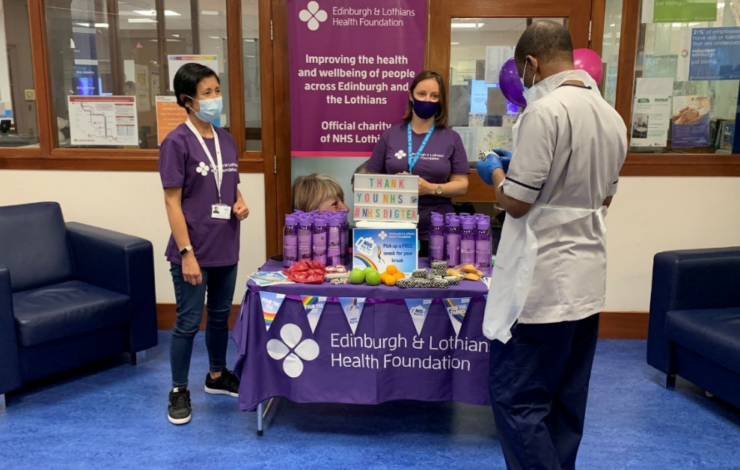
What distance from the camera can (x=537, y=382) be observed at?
2012mm

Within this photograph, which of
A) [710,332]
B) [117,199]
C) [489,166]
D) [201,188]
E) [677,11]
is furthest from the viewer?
[117,199]

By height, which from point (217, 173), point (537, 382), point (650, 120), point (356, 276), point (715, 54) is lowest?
point (537, 382)

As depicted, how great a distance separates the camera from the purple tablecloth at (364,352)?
261 cm

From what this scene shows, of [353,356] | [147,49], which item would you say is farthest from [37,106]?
[353,356]

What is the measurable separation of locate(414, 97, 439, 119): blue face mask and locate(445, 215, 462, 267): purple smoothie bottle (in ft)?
1.86

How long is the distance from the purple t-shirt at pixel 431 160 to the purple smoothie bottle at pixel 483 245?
34 centimetres

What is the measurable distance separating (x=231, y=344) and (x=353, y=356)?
148 centimetres

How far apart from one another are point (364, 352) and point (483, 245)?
2.26 ft

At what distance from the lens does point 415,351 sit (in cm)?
266

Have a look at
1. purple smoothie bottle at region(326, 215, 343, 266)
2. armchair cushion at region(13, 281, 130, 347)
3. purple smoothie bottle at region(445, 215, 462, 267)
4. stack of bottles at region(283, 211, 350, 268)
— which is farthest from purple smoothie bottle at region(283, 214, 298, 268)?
armchair cushion at region(13, 281, 130, 347)

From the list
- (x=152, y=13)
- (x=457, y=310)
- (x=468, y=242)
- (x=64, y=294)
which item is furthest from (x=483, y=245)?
(x=152, y=13)

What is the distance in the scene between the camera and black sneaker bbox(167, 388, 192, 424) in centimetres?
288

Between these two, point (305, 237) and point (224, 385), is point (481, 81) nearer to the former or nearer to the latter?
point (305, 237)

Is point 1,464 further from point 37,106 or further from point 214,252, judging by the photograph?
point 37,106
